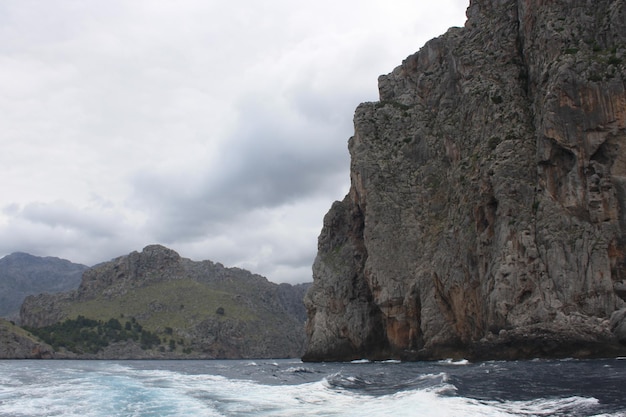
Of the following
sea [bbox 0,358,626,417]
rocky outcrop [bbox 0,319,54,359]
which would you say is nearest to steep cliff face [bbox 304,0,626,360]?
sea [bbox 0,358,626,417]

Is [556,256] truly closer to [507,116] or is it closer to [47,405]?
[507,116]

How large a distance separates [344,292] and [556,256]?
41.5 metres

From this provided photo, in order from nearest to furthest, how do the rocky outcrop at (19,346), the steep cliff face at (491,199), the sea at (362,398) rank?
the sea at (362,398) < the steep cliff face at (491,199) < the rocky outcrop at (19,346)

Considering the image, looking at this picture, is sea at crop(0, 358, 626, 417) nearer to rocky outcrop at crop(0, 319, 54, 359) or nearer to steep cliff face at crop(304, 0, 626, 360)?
steep cliff face at crop(304, 0, 626, 360)

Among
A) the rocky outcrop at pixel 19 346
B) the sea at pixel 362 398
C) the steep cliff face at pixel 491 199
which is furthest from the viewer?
the rocky outcrop at pixel 19 346

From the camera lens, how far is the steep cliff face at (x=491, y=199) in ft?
173

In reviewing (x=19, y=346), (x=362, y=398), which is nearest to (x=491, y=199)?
(x=362, y=398)

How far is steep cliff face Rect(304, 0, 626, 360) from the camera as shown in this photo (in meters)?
52.8

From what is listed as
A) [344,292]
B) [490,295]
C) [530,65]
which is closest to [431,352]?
[490,295]

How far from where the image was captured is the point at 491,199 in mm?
64125

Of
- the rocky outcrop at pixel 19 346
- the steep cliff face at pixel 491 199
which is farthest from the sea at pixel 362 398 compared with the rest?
the rocky outcrop at pixel 19 346

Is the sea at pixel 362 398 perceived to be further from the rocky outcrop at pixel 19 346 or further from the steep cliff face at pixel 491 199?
the rocky outcrop at pixel 19 346

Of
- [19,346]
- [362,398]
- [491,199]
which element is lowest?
[362,398]

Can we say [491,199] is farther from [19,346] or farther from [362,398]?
[19,346]
